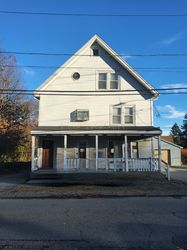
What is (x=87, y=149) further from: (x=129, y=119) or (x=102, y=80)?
(x=102, y=80)

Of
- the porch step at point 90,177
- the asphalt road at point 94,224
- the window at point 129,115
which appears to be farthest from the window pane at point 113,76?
the asphalt road at point 94,224

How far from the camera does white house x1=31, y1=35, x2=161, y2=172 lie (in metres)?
24.0

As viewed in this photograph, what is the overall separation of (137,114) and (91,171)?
619 cm

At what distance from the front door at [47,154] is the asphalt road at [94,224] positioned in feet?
38.8

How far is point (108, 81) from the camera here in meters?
24.7

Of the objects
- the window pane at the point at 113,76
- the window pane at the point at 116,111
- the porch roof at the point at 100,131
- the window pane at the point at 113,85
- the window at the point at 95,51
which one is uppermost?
the window at the point at 95,51

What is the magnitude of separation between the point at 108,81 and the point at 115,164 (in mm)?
6942

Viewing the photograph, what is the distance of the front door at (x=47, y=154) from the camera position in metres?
24.2

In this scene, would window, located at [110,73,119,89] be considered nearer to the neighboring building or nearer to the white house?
the white house

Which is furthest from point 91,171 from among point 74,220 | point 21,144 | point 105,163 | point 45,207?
point 21,144

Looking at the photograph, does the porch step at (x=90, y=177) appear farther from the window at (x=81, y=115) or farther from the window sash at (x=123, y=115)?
the window sash at (x=123, y=115)

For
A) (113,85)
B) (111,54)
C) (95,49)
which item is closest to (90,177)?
(113,85)

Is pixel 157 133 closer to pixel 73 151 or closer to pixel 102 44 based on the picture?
pixel 73 151

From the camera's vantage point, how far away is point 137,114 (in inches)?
953
